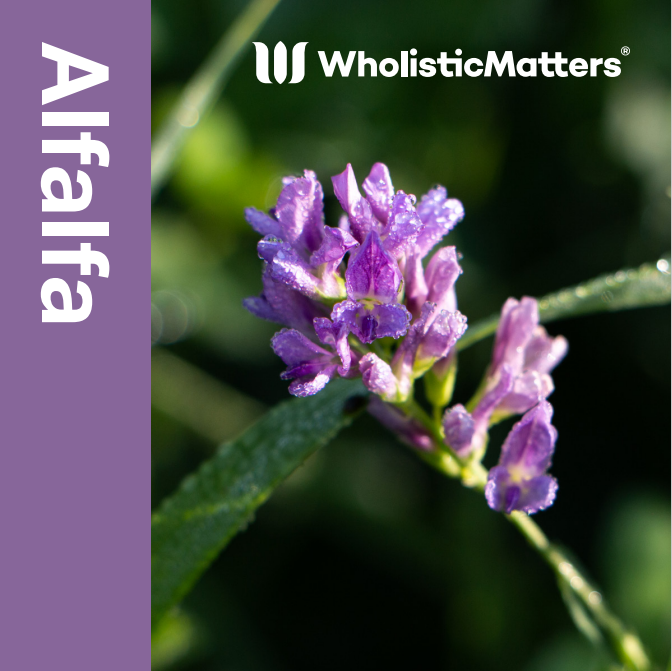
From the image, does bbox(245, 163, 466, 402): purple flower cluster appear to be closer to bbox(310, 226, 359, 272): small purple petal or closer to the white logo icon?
bbox(310, 226, 359, 272): small purple petal

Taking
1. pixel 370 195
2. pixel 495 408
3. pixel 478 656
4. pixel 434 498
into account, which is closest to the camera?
pixel 370 195

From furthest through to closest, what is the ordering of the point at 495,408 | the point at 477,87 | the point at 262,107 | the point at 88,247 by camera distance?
the point at 262,107
the point at 477,87
the point at 88,247
the point at 495,408

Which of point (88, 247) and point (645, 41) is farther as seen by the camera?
point (645, 41)

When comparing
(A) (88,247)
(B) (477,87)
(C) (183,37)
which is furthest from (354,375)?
(C) (183,37)

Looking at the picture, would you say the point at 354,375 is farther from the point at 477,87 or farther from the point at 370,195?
the point at 477,87

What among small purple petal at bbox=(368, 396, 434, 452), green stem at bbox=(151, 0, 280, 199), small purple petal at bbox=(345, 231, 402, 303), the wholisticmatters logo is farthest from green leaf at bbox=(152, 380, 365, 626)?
the wholisticmatters logo

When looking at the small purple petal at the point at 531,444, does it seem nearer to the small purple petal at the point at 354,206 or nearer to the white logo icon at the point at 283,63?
the small purple petal at the point at 354,206

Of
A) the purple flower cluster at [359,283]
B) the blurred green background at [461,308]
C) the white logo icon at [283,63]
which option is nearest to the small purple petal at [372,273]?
the purple flower cluster at [359,283]
